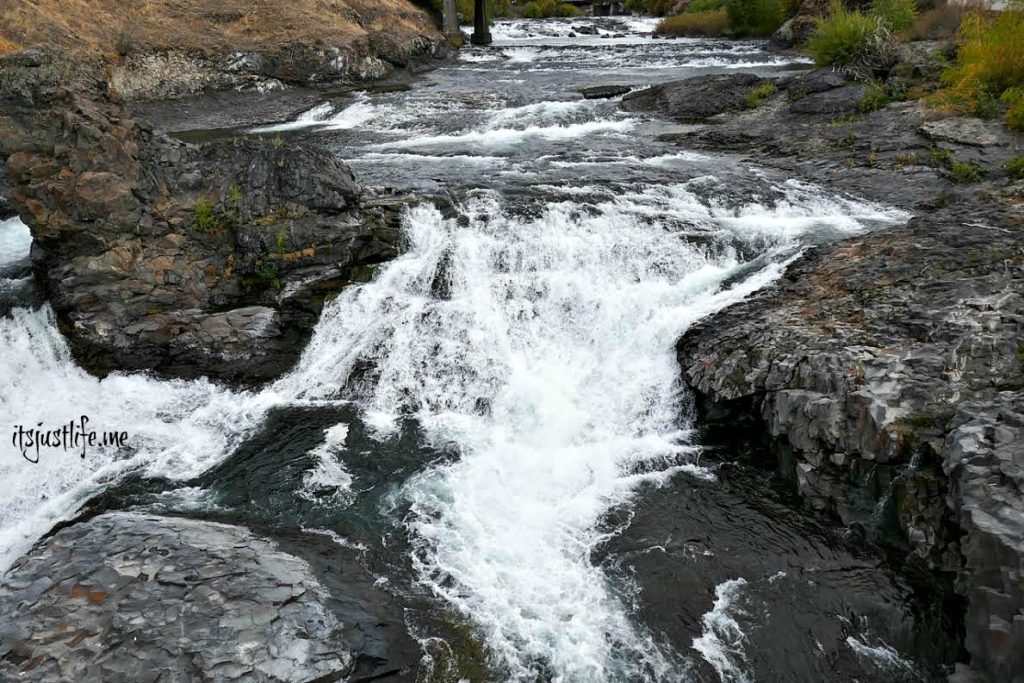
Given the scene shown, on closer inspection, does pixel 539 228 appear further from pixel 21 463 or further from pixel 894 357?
pixel 21 463

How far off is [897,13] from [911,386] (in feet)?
63.8

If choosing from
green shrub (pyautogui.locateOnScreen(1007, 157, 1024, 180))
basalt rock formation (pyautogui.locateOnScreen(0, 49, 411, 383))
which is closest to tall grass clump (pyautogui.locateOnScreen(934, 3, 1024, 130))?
green shrub (pyautogui.locateOnScreen(1007, 157, 1024, 180))

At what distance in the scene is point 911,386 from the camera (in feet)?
23.1

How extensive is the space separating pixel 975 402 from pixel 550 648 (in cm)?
474

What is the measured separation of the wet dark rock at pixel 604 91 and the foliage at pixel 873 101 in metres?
7.17

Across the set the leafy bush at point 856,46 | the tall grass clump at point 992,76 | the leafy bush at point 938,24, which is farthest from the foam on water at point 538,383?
the leafy bush at point 938,24

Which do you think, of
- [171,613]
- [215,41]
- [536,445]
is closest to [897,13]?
[536,445]

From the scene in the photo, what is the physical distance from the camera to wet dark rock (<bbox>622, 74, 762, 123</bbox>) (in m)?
18.3

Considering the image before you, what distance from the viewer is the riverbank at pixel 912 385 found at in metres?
5.47

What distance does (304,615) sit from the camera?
5.70 metres

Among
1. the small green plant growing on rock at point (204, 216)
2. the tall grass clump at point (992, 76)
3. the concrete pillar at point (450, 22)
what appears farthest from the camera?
the concrete pillar at point (450, 22)

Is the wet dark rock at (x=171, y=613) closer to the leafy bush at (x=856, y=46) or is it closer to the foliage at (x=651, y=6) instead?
the leafy bush at (x=856, y=46)

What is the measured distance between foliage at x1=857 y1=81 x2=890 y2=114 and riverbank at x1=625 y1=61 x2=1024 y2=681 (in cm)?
462

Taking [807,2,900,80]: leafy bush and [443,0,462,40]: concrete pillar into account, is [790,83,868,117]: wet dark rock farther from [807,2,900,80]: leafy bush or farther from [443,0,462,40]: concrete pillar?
[443,0,462,40]: concrete pillar
